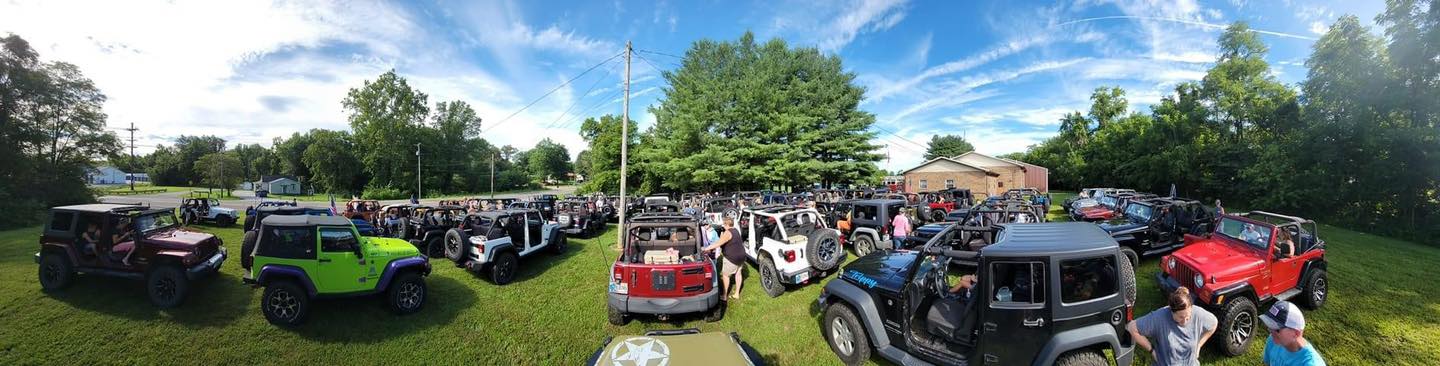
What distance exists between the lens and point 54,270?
6727mm

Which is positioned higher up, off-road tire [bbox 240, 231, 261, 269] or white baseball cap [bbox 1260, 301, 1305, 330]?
white baseball cap [bbox 1260, 301, 1305, 330]

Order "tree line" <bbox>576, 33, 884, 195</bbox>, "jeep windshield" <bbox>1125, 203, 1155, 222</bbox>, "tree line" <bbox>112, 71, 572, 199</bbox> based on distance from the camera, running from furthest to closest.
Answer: "tree line" <bbox>112, 71, 572, 199</bbox> → "tree line" <bbox>576, 33, 884, 195</bbox> → "jeep windshield" <bbox>1125, 203, 1155, 222</bbox>

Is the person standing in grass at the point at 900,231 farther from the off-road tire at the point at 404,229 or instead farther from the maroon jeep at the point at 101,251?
the off-road tire at the point at 404,229

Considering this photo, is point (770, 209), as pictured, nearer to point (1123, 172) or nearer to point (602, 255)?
point (602, 255)

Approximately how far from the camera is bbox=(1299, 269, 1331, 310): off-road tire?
620cm

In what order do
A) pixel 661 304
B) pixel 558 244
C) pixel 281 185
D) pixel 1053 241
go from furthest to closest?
pixel 281 185
pixel 558 244
pixel 661 304
pixel 1053 241

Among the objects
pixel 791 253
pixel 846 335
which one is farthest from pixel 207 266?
pixel 846 335

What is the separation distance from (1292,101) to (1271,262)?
26222mm

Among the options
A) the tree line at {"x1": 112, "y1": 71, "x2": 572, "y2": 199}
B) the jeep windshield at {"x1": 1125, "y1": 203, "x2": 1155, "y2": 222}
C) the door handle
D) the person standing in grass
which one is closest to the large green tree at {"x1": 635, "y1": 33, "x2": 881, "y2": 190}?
the jeep windshield at {"x1": 1125, "y1": 203, "x2": 1155, "y2": 222}

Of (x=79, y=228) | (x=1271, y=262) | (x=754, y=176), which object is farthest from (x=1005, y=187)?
(x=79, y=228)

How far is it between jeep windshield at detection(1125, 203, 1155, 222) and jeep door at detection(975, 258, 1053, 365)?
37.1 ft

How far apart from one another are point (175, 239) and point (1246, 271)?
15.4 metres

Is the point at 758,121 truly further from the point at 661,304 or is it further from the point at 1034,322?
the point at 1034,322

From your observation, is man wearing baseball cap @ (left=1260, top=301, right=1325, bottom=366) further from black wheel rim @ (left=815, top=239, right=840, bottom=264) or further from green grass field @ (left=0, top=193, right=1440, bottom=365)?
black wheel rim @ (left=815, top=239, right=840, bottom=264)
